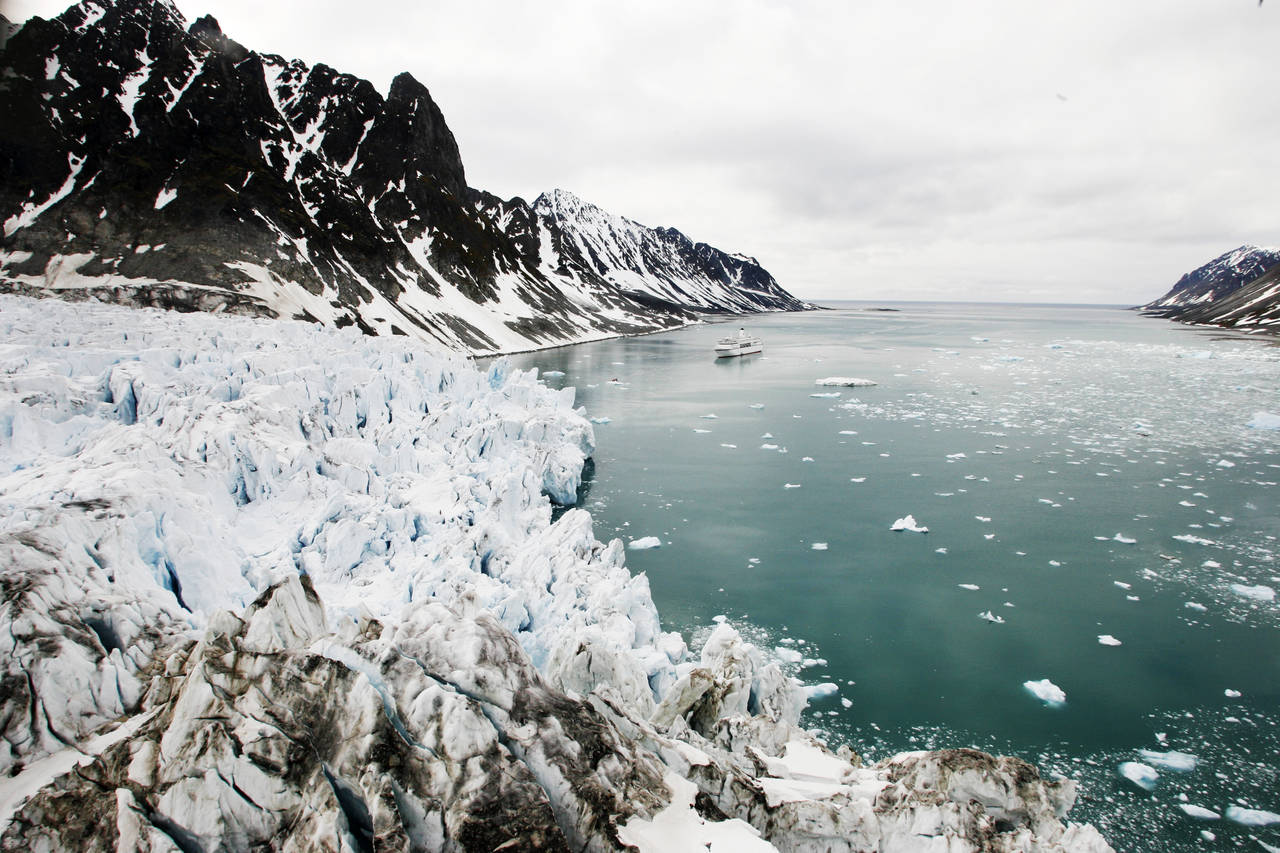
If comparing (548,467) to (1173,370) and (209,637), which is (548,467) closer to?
(209,637)

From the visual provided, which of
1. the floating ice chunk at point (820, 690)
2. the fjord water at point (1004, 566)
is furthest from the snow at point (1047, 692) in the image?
the floating ice chunk at point (820, 690)

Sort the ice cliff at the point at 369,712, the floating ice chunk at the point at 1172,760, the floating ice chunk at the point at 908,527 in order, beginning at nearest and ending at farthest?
the ice cliff at the point at 369,712 → the floating ice chunk at the point at 1172,760 → the floating ice chunk at the point at 908,527

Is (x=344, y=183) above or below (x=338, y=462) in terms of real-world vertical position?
above

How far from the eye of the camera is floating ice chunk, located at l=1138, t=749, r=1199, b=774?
389 inches

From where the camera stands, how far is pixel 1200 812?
8953 millimetres

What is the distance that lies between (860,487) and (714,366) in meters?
43.6

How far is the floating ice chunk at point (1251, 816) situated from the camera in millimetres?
8766

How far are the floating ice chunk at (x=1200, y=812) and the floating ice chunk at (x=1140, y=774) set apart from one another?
467mm

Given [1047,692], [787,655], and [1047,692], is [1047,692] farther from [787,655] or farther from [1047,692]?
[787,655]

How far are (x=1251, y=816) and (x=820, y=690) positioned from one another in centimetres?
611

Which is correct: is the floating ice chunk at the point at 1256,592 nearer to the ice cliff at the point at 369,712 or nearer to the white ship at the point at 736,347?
the ice cliff at the point at 369,712

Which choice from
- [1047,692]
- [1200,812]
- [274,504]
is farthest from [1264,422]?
[274,504]

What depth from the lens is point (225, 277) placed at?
56000mm

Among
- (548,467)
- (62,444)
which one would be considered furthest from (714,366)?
(62,444)
